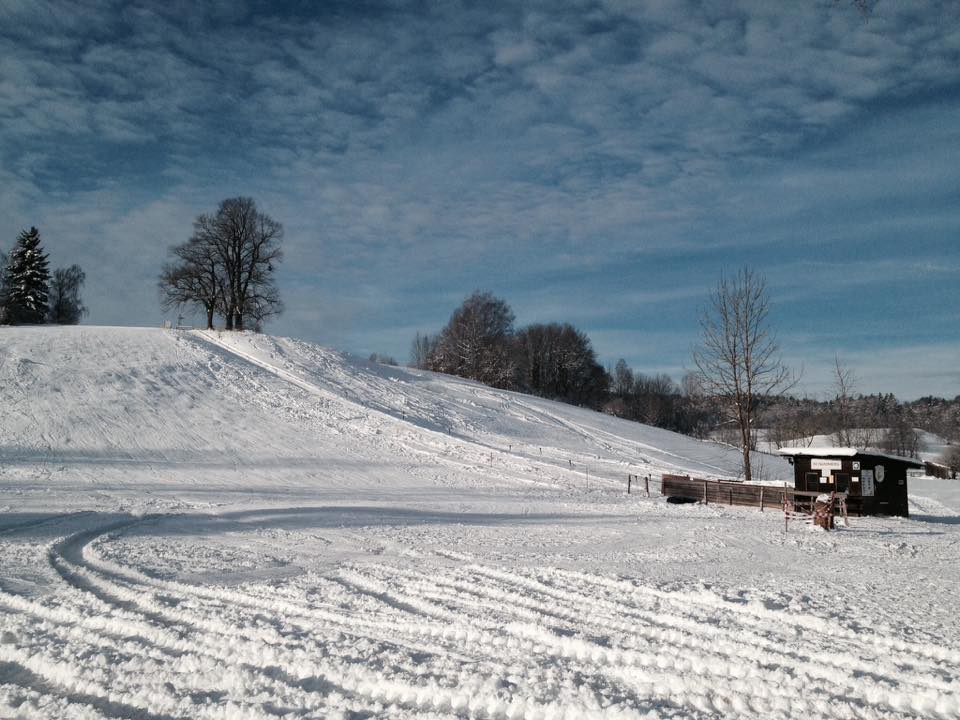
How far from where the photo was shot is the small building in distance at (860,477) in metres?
22.7

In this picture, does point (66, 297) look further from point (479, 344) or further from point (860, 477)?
point (860, 477)

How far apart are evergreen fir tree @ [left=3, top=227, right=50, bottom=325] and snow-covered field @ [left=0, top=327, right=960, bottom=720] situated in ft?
140

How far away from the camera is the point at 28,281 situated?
6391cm

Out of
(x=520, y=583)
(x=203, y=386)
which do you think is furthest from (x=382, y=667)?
(x=203, y=386)

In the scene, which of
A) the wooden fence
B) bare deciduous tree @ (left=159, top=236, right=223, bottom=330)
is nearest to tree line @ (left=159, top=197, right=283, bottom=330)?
bare deciduous tree @ (left=159, top=236, right=223, bottom=330)

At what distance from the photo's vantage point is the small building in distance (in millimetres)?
22688

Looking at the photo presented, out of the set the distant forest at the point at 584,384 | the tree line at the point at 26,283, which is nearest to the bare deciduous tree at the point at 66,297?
the tree line at the point at 26,283

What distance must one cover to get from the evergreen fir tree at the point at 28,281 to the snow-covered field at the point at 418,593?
42.7 m

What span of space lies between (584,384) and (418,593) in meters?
78.2

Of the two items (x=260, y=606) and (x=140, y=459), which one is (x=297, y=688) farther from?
(x=140, y=459)

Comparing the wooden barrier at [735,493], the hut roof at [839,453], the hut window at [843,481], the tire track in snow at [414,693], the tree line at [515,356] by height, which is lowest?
the tire track in snow at [414,693]

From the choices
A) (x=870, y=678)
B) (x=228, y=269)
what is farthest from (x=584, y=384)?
(x=870, y=678)

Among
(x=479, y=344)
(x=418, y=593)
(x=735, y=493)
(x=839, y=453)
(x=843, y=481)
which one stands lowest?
(x=418, y=593)

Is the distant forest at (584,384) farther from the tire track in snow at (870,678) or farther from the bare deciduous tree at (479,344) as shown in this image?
the tire track in snow at (870,678)
